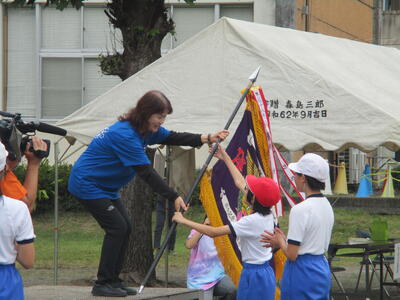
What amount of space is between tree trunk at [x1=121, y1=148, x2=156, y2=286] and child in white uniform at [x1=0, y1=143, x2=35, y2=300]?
6578 mm

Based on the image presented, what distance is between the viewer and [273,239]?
691 centimetres

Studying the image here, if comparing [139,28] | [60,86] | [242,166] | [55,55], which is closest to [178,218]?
[242,166]

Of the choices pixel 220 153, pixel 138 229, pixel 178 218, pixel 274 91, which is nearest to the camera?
pixel 178 218

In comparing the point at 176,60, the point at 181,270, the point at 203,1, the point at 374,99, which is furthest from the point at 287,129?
the point at 203,1

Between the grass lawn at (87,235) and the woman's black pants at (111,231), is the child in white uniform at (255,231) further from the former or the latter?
the grass lawn at (87,235)

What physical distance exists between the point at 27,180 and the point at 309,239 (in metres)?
2.06

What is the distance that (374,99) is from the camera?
396 inches

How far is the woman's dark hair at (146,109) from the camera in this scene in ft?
22.7

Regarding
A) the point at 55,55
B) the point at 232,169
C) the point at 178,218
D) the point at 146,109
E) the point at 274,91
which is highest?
the point at 55,55

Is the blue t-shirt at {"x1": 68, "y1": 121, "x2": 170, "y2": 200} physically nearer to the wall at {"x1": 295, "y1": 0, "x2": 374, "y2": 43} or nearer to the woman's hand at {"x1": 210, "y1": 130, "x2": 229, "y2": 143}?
the woman's hand at {"x1": 210, "y1": 130, "x2": 229, "y2": 143}

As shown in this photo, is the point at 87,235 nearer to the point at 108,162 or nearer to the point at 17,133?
the point at 108,162

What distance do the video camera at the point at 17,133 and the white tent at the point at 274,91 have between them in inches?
155

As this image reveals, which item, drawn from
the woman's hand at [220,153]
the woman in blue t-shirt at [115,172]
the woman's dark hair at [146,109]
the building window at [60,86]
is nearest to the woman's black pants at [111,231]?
the woman in blue t-shirt at [115,172]

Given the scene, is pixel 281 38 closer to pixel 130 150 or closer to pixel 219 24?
pixel 219 24
